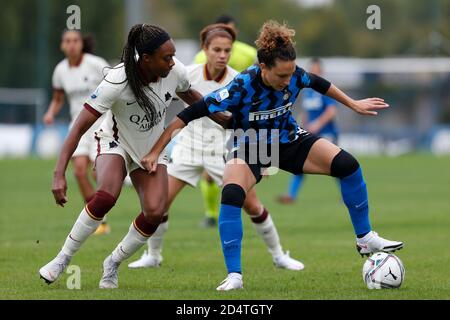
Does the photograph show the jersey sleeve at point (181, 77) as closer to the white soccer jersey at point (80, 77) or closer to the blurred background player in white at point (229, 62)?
the blurred background player in white at point (229, 62)

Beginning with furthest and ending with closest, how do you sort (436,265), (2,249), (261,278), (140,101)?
(2,249)
(436,265)
(261,278)
(140,101)

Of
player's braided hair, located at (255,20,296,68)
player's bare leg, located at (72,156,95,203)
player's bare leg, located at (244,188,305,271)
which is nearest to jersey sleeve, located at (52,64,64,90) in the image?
player's bare leg, located at (72,156,95,203)

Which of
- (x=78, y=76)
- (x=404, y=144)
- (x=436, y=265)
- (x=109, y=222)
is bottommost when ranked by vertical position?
(x=404, y=144)

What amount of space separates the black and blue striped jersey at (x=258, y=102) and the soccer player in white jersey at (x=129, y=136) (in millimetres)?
442

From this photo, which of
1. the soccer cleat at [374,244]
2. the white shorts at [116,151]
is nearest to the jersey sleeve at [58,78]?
the white shorts at [116,151]

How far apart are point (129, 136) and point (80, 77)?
4.72 meters

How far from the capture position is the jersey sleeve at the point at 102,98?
23.0ft

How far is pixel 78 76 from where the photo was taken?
469 inches

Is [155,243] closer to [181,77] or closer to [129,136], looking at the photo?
[129,136]

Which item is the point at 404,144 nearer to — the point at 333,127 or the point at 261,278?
the point at 333,127

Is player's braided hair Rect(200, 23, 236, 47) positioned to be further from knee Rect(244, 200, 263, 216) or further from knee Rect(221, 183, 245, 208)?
knee Rect(221, 183, 245, 208)
